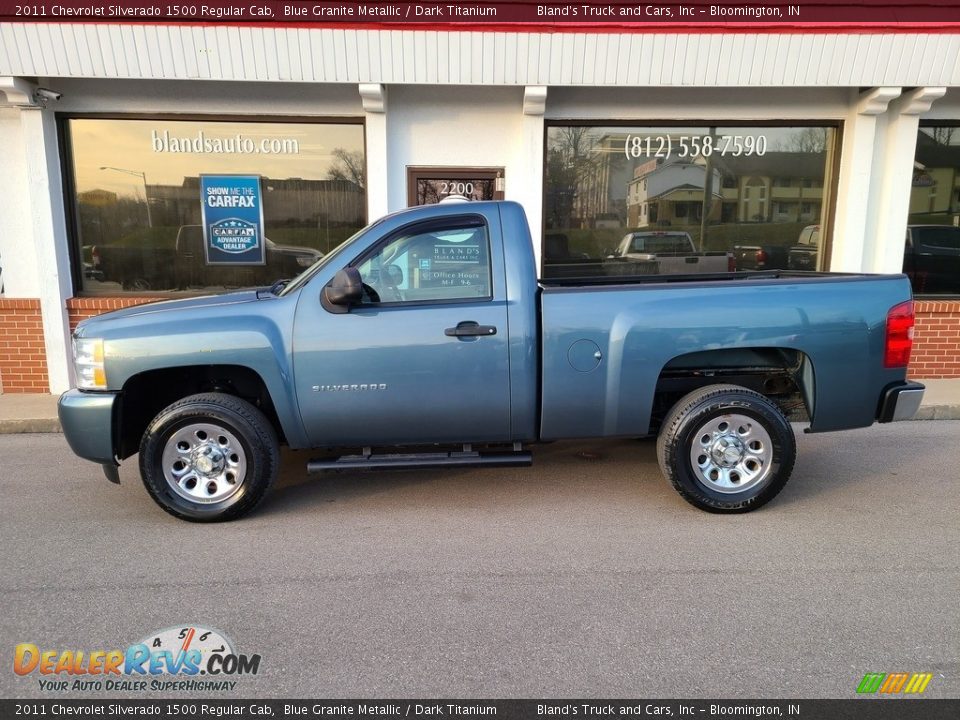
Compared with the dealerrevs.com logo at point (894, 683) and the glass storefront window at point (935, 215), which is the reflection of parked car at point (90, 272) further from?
the glass storefront window at point (935, 215)

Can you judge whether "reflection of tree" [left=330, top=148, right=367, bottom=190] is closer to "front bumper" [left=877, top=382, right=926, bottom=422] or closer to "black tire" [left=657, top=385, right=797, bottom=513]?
"black tire" [left=657, top=385, right=797, bottom=513]

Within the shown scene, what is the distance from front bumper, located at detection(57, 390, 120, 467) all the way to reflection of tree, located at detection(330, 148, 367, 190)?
4821mm

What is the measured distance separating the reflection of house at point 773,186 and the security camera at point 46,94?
26.5 feet

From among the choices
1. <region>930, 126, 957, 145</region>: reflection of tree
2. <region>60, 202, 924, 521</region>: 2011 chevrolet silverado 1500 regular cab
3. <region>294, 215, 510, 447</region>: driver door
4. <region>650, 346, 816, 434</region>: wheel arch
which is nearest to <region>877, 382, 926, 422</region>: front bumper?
<region>60, 202, 924, 521</region>: 2011 chevrolet silverado 1500 regular cab

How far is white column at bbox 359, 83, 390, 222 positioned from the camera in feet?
25.2

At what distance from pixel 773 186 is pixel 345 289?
→ 680 cm

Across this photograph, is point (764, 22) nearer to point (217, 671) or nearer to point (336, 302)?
point (336, 302)

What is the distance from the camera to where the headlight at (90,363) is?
13.3ft

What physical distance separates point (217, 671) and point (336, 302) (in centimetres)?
211

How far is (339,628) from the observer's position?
9.78 feet

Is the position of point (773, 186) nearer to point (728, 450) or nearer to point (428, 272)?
point (728, 450)

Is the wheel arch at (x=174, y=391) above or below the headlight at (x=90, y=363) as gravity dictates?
below
